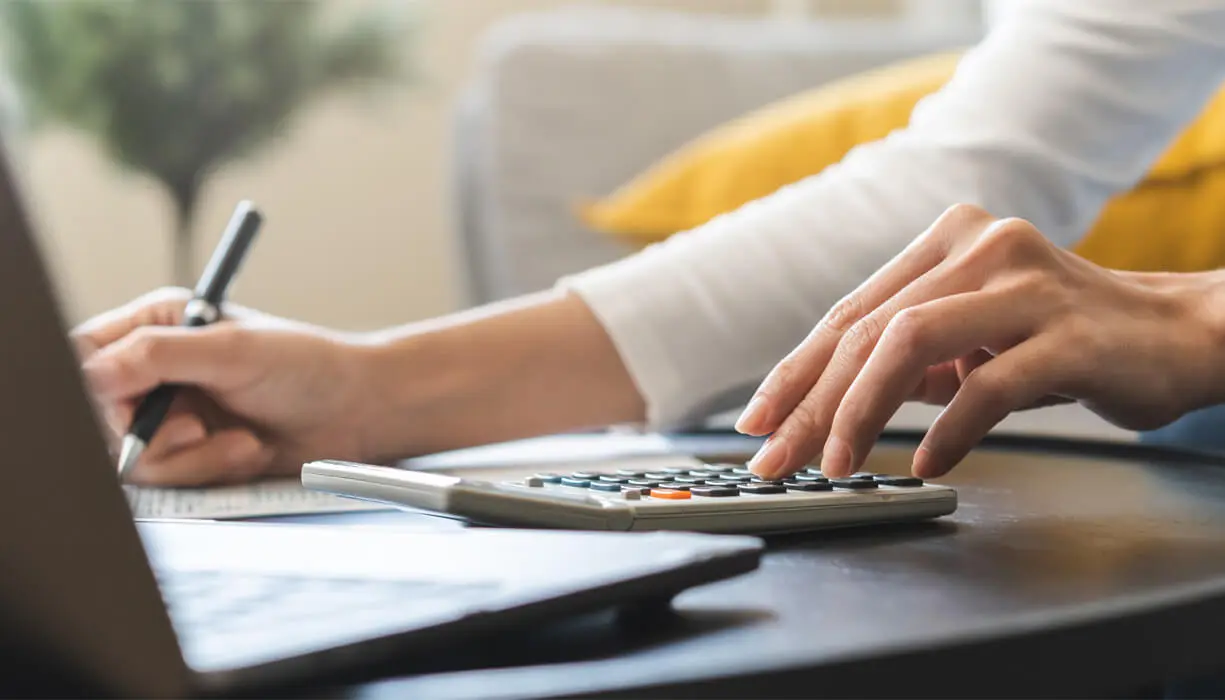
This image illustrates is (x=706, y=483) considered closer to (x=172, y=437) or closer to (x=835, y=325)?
(x=835, y=325)

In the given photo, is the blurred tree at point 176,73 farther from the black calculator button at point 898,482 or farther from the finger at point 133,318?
the black calculator button at point 898,482

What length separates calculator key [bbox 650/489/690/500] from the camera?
420 millimetres

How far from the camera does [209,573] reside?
318mm

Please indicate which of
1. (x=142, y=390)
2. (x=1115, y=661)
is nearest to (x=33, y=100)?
(x=142, y=390)

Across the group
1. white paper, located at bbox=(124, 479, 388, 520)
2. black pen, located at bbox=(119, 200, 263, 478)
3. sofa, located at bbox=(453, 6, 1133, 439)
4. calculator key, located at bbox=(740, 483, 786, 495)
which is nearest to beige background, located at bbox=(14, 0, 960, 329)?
sofa, located at bbox=(453, 6, 1133, 439)

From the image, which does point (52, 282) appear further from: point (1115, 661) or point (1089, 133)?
point (1089, 133)

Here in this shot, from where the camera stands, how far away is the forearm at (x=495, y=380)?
2.41 feet

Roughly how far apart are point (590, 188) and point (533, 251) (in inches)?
4.4

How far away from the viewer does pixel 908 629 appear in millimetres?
275

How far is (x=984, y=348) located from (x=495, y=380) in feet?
1.03

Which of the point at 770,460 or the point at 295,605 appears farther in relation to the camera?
the point at 770,460

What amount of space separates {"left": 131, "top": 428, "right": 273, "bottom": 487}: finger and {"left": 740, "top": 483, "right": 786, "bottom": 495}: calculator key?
338 mm

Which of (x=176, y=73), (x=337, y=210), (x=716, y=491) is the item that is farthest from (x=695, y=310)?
(x=337, y=210)

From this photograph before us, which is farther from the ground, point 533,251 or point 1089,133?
point 1089,133
